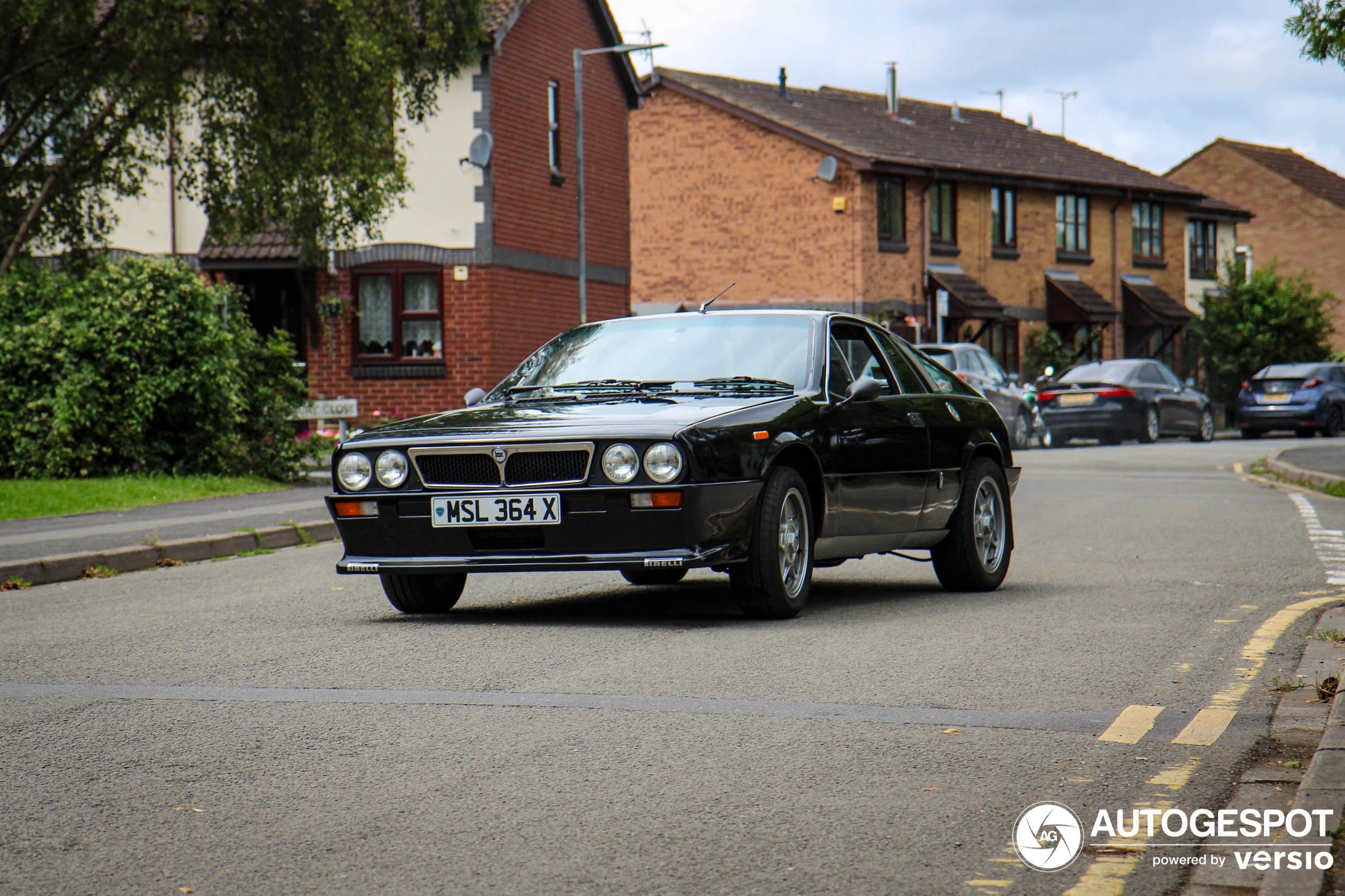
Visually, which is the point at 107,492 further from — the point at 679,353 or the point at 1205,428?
the point at 1205,428

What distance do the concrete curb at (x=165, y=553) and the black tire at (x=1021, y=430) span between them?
16964 millimetres

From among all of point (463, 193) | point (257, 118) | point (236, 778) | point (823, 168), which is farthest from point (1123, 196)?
point (236, 778)

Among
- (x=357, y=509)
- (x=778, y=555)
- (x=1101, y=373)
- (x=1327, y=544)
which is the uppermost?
(x=1101, y=373)

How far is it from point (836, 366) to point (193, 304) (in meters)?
10.4

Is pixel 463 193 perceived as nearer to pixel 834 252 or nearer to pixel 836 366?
pixel 834 252

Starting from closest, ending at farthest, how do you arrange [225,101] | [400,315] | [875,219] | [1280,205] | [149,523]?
[149,523] → [225,101] → [400,315] → [875,219] → [1280,205]

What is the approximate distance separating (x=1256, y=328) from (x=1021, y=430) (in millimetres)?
20112

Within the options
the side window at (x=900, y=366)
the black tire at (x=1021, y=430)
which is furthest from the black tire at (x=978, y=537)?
the black tire at (x=1021, y=430)

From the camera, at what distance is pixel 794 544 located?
26.1 feet

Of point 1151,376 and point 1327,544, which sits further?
point 1151,376

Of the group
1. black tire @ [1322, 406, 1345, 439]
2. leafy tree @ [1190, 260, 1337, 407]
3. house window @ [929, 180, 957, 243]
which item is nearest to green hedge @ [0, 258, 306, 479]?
black tire @ [1322, 406, 1345, 439]

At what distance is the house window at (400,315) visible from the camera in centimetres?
2967

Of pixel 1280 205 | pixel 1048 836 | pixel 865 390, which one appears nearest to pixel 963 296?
pixel 1280 205

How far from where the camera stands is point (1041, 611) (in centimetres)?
830
